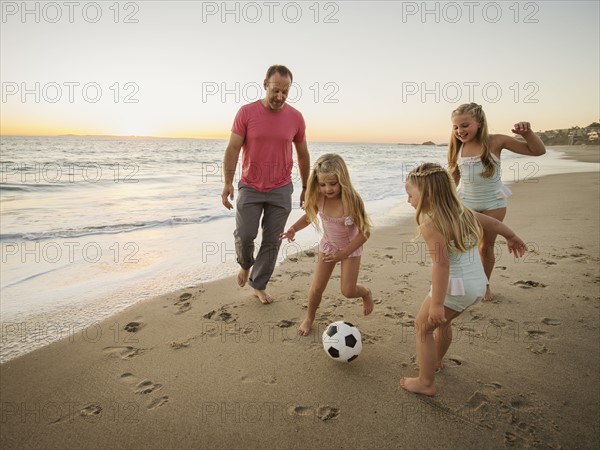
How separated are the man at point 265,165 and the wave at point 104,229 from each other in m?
4.23

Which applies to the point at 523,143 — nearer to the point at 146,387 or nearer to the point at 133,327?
the point at 146,387

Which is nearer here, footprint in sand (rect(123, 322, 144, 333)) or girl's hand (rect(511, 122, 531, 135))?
girl's hand (rect(511, 122, 531, 135))

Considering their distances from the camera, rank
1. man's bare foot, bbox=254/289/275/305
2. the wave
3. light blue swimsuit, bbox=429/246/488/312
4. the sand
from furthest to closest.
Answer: the wave → man's bare foot, bbox=254/289/275/305 → light blue swimsuit, bbox=429/246/488/312 → the sand

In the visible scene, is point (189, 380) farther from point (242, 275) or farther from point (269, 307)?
point (242, 275)

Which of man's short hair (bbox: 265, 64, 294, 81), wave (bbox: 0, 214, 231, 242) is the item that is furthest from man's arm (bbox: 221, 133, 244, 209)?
wave (bbox: 0, 214, 231, 242)

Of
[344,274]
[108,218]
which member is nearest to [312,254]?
[344,274]

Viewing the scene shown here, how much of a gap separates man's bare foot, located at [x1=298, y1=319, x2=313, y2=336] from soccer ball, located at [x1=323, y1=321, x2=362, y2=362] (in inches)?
15.8

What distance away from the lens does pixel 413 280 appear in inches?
181

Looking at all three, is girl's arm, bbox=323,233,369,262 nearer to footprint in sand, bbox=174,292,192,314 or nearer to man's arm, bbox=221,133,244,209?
man's arm, bbox=221,133,244,209

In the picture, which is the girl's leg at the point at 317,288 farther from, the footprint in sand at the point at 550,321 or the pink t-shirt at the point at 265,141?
the footprint in sand at the point at 550,321

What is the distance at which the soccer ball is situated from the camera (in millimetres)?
2906

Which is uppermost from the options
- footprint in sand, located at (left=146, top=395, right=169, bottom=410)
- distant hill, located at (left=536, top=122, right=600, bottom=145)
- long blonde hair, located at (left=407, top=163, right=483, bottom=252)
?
distant hill, located at (left=536, top=122, right=600, bottom=145)

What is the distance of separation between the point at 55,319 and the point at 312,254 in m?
3.34

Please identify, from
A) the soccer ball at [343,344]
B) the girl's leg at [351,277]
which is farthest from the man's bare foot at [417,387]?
the girl's leg at [351,277]
